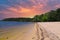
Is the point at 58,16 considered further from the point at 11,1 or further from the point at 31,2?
the point at 11,1

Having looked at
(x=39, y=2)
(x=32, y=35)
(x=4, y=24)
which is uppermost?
(x=39, y=2)

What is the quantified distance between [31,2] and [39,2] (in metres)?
0.09

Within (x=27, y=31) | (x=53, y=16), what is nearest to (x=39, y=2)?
(x=53, y=16)

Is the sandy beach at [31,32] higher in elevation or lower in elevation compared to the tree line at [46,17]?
lower

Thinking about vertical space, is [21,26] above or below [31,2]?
below

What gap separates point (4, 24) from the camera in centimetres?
221

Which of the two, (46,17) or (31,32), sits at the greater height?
(46,17)

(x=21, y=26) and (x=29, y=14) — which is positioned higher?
(x=29, y=14)

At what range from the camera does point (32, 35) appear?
7.39 feet

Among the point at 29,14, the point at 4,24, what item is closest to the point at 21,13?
the point at 29,14

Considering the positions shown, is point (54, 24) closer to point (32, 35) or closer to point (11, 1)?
point (32, 35)

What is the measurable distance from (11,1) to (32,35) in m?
0.47

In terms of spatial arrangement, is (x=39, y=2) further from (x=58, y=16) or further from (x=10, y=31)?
(x=10, y=31)

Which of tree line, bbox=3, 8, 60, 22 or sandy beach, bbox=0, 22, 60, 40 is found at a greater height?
tree line, bbox=3, 8, 60, 22
